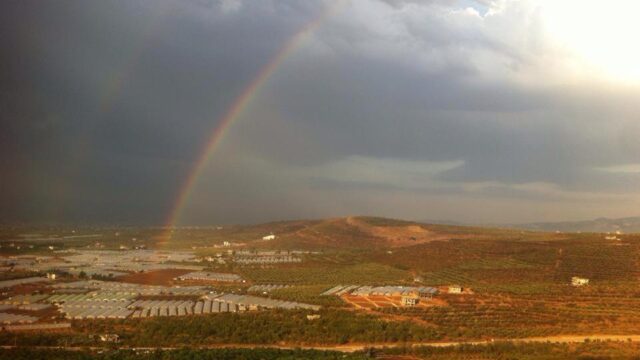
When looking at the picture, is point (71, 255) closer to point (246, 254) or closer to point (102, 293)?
point (246, 254)

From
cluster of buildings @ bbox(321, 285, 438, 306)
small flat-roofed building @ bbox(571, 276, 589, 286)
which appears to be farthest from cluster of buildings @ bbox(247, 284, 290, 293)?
small flat-roofed building @ bbox(571, 276, 589, 286)

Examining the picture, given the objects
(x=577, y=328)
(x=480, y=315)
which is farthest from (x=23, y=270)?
(x=577, y=328)

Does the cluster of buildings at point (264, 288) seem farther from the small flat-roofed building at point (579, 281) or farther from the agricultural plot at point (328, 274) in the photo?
the small flat-roofed building at point (579, 281)

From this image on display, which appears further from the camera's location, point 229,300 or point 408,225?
point 408,225

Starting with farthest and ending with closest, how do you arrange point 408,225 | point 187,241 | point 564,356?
1. point 187,241
2. point 408,225
3. point 564,356

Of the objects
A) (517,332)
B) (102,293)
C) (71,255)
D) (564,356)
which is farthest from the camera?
(71,255)

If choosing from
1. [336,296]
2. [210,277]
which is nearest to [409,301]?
[336,296]

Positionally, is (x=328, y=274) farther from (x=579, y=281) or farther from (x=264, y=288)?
(x=579, y=281)

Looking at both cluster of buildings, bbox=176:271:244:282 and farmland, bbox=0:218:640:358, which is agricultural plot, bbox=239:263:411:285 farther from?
cluster of buildings, bbox=176:271:244:282

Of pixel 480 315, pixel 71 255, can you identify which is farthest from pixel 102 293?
pixel 71 255

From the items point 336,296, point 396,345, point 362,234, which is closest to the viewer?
point 396,345
